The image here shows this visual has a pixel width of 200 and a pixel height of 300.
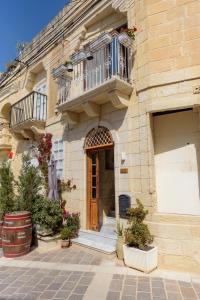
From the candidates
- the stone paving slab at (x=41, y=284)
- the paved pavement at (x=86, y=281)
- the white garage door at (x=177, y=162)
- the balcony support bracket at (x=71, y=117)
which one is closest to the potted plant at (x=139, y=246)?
the paved pavement at (x=86, y=281)

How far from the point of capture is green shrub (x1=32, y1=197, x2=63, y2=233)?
7.26 meters

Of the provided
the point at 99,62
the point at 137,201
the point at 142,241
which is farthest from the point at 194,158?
the point at 99,62

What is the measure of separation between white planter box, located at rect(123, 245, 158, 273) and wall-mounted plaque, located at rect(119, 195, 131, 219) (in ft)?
3.31

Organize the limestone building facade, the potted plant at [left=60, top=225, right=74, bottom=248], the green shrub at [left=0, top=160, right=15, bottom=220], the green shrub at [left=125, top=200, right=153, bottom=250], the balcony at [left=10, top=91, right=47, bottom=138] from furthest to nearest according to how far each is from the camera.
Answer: the balcony at [left=10, top=91, right=47, bottom=138] → the green shrub at [left=0, top=160, right=15, bottom=220] → the potted plant at [left=60, top=225, right=74, bottom=248] → the limestone building facade → the green shrub at [left=125, top=200, right=153, bottom=250]

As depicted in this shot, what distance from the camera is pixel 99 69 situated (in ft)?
24.7

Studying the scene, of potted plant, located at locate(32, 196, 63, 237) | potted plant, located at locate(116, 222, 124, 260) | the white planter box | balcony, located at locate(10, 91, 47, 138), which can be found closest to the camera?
the white planter box

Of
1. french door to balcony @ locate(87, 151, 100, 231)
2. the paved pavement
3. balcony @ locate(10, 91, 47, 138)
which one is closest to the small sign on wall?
french door to balcony @ locate(87, 151, 100, 231)

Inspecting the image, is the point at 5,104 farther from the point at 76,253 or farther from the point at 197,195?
the point at 197,195

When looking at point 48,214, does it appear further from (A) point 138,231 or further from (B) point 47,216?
(A) point 138,231

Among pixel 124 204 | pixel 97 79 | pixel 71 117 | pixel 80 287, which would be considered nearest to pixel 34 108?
pixel 71 117

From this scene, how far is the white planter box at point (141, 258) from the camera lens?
519 centimetres

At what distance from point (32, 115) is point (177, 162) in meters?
6.78

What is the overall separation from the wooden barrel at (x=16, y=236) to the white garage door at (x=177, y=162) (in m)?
3.83

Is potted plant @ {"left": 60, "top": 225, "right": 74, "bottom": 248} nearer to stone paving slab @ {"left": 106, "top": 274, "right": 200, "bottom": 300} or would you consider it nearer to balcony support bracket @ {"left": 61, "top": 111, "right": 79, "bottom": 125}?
stone paving slab @ {"left": 106, "top": 274, "right": 200, "bottom": 300}
